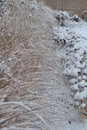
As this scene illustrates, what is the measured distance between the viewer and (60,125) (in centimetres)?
284

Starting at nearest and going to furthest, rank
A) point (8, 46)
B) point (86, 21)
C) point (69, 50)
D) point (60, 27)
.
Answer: point (8, 46) → point (69, 50) → point (60, 27) → point (86, 21)

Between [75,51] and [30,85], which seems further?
[75,51]

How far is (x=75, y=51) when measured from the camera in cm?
506

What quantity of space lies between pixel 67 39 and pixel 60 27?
0.70m

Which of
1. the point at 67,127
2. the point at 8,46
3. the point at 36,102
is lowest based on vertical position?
the point at 67,127

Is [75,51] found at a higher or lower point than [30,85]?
lower

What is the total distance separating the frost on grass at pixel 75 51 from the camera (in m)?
3.93

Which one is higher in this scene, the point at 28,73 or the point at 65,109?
the point at 28,73

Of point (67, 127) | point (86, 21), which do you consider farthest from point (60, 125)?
point (86, 21)

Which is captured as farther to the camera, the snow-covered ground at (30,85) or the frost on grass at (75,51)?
the frost on grass at (75,51)

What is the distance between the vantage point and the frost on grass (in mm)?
3928

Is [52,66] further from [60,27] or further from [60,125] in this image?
[60,27]

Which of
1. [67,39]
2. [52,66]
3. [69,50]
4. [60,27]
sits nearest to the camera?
[52,66]

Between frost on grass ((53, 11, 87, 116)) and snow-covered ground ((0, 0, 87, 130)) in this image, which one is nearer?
snow-covered ground ((0, 0, 87, 130))
